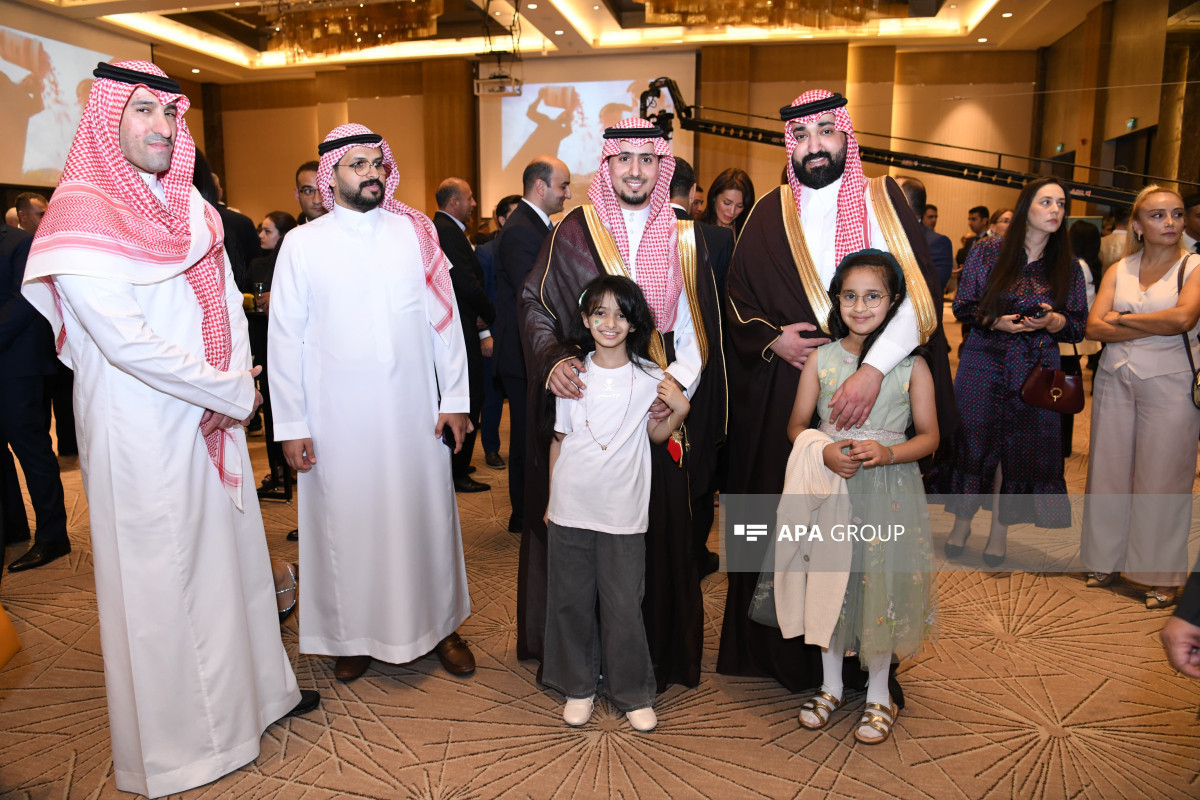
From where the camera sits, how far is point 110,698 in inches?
78.6

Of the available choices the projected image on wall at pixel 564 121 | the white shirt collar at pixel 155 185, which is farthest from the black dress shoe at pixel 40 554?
the projected image on wall at pixel 564 121

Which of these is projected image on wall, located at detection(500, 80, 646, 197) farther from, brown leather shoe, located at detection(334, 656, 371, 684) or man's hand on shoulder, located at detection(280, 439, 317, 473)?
brown leather shoe, located at detection(334, 656, 371, 684)

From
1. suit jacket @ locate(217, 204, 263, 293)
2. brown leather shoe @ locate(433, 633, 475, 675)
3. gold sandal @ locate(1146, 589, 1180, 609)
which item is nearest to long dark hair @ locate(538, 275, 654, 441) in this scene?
brown leather shoe @ locate(433, 633, 475, 675)

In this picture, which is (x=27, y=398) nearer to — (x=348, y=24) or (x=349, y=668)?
(x=349, y=668)

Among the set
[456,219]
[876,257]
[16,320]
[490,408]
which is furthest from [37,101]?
[876,257]

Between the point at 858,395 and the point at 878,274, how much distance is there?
318 mm

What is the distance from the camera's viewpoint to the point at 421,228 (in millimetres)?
2629

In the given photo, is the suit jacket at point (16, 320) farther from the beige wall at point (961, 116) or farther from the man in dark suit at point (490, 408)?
the beige wall at point (961, 116)

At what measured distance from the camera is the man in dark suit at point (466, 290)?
4398mm

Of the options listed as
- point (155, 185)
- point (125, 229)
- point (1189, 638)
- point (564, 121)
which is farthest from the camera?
point (564, 121)

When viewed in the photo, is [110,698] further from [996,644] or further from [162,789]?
[996,644]

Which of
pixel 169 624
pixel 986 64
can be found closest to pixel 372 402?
pixel 169 624

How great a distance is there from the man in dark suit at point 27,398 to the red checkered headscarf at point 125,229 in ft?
6.37

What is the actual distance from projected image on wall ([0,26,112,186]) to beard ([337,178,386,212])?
29.3ft
